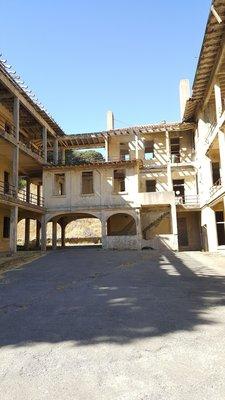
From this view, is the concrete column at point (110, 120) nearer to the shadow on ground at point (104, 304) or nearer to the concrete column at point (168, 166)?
the concrete column at point (168, 166)

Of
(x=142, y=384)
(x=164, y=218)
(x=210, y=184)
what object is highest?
(x=210, y=184)

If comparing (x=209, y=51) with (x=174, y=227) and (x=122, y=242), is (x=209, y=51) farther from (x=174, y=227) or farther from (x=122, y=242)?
(x=122, y=242)

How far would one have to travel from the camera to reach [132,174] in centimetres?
2825

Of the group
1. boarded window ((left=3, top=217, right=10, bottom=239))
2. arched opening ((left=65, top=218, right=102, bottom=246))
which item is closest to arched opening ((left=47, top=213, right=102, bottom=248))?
arched opening ((left=65, top=218, right=102, bottom=246))

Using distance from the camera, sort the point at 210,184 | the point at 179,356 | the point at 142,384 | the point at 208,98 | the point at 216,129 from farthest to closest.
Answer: the point at 210,184, the point at 208,98, the point at 216,129, the point at 179,356, the point at 142,384

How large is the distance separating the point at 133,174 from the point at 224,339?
23.3m

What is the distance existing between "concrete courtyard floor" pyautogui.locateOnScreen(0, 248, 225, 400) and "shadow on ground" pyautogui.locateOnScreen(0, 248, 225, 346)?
0.02m

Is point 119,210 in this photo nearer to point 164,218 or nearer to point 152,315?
point 164,218

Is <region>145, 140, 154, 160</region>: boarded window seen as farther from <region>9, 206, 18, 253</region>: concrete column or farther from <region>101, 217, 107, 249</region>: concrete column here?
<region>9, 206, 18, 253</region>: concrete column

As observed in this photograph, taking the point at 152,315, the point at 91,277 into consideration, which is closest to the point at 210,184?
the point at 91,277

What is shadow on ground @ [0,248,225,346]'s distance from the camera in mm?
5877

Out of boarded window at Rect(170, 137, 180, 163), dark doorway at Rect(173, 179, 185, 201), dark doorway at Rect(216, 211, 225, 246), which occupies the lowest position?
dark doorway at Rect(216, 211, 225, 246)

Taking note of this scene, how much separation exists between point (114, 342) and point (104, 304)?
2.62m

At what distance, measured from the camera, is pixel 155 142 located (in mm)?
32500
